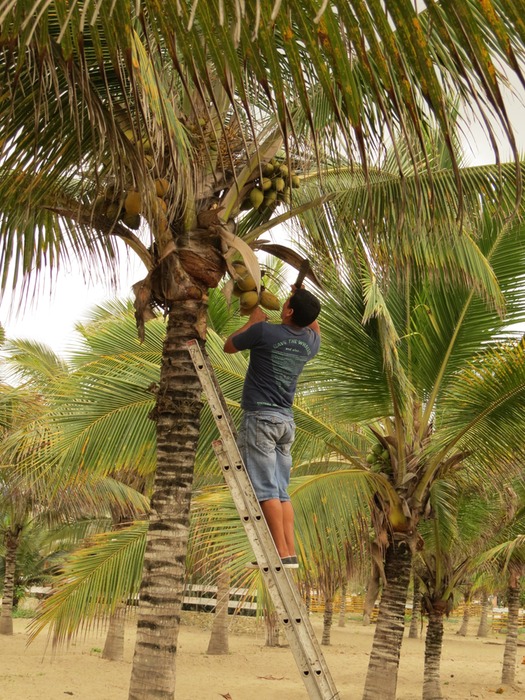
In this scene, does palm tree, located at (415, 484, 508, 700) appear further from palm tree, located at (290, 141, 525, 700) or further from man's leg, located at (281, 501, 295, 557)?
man's leg, located at (281, 501, 295, 557)

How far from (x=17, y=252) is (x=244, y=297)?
1988 mm

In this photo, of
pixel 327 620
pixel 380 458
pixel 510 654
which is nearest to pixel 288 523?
pixel 380 458

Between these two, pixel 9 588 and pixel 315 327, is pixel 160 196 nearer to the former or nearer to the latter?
pixel 315 327

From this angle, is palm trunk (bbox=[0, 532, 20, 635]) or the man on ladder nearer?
the man on ladder

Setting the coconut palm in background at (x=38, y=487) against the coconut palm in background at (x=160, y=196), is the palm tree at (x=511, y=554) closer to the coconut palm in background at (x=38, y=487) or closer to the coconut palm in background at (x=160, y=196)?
the coconut palm in background at (x=38, y=487)

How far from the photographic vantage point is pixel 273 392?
4.86 m

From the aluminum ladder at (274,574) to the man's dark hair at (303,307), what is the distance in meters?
0.72

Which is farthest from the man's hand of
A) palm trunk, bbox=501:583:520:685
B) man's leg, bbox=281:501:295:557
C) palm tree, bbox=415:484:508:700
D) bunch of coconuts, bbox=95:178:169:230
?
palm trunk, bbox=501:583:520:685

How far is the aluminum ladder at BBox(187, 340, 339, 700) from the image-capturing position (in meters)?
3.70

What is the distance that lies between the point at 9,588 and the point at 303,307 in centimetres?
2070

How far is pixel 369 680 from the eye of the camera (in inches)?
436

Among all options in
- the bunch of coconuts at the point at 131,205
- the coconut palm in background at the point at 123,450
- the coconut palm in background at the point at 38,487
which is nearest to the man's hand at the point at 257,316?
the bunch of coconuts at the point at 131,205

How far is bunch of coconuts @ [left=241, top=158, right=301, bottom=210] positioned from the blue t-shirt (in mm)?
1217

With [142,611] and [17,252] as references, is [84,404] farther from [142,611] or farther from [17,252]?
[142,611]
